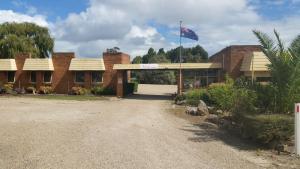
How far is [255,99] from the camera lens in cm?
1477

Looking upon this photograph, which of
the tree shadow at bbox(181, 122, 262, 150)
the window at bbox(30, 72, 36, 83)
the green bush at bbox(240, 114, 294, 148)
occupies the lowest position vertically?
the tree shadow at bbox(181, 122, 262, 150)

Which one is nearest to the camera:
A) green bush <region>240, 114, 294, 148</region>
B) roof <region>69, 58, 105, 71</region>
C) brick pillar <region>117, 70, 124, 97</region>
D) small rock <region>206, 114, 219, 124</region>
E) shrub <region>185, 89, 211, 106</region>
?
green bush <region>240, 114, 294, 148</region>


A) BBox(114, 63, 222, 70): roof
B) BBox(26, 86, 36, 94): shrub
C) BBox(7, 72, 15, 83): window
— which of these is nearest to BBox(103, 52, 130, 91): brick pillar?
BBox(114, 63, 222, 70): roof

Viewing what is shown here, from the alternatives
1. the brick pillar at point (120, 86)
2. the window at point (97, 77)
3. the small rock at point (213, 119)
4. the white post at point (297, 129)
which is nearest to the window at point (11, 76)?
the window at point (97, 77)

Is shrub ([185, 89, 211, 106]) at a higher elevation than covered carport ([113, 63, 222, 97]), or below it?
below

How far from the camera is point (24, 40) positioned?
192 ft

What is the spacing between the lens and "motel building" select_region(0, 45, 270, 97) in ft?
119

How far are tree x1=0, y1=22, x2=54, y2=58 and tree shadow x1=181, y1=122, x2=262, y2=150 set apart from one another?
143 ft

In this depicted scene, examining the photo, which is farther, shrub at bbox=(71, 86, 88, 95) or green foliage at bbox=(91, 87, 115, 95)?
shrub at bbox=(71, 86, 88, 95)

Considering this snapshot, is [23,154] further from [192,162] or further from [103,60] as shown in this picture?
[103,60]

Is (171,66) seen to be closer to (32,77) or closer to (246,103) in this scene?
(32,77)

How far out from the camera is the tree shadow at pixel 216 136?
43.3ft

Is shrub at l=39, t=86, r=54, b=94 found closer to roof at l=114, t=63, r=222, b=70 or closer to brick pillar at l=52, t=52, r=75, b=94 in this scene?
brick pillar at l=52, t=52, r=75, b=94

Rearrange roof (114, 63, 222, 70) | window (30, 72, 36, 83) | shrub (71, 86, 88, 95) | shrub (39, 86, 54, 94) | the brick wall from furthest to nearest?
1. window (30, 72, 36, 83)
2. shrub (39, 86, 54, 94)
3. shrub (71, 86, 88, 95)
4. roof (114, 63, 222, 70)
5. the brick wall
